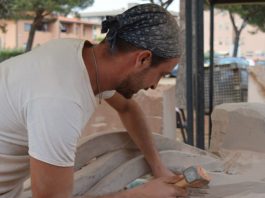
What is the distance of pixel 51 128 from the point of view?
1.16 meters

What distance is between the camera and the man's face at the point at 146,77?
4.26 ft

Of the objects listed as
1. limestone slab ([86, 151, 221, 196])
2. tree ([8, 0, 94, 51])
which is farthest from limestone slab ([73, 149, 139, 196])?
tree ([8, 0, 94, 51])

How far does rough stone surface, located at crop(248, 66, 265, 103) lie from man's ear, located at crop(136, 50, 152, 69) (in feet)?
14.7

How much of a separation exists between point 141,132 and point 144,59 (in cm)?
59

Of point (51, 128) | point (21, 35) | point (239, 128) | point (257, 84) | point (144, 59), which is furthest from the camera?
point (21, 35)

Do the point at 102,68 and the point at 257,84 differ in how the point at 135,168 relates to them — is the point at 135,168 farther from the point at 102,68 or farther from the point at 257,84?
the point at 257,84

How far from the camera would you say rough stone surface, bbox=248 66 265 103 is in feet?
18.2

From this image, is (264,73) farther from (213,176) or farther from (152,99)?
(213,176)

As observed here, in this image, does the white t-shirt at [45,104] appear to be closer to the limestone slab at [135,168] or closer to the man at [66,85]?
the man at [66,85]

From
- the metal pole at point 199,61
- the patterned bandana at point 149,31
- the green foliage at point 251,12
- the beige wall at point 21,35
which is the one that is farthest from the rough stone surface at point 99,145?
the beige wall at point 21,35

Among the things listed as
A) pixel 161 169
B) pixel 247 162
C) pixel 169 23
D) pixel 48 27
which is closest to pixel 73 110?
pixel 169 23

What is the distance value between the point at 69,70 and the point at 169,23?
32 centimetres

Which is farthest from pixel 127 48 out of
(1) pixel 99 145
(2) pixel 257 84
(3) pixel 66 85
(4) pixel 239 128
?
(2) pixel 257 84

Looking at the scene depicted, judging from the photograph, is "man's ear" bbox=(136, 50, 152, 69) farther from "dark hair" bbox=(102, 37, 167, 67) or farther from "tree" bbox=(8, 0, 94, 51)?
"tree" bbox=(8, 0, 94, 51)
